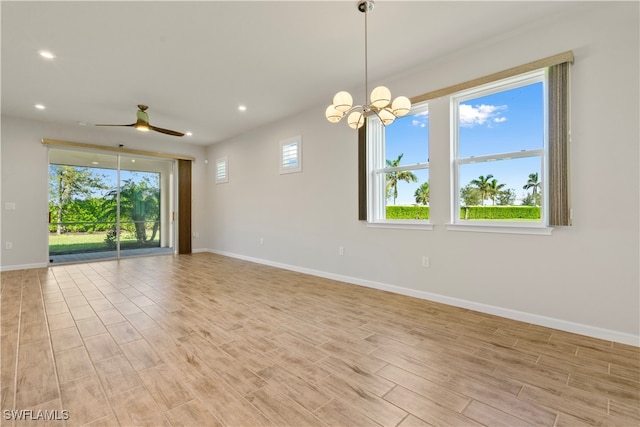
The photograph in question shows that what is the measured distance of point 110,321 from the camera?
2842 millimetres

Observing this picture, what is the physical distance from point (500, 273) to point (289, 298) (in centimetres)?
240

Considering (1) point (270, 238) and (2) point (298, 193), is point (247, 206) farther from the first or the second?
(2) point (298, 193)

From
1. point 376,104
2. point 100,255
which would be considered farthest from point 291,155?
point 100,255

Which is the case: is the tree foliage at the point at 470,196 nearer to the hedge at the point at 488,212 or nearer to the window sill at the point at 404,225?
the hedge at the point at 488,212

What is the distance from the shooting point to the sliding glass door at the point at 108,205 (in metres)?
5.95

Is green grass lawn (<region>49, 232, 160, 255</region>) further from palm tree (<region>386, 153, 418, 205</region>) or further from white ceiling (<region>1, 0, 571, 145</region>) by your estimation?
palm tree (<region>386, 153, 418, 205</region>)

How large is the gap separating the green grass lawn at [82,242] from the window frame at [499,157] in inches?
273

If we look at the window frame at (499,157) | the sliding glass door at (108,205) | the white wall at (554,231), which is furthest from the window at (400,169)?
the sliding glass door at (108,205)

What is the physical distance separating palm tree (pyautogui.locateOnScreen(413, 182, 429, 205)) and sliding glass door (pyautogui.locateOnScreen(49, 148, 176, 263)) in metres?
6.26

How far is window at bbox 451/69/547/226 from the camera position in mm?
2910

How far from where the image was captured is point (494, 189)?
3176 mm

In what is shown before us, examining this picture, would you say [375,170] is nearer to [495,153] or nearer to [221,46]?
[495,153]

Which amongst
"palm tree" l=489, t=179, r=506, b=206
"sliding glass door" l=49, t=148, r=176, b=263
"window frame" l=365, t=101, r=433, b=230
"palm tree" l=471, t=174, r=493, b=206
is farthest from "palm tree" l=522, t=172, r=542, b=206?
"sliding glass door" l=49, t=148, r=176, b=263

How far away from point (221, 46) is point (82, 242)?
5743 mm
